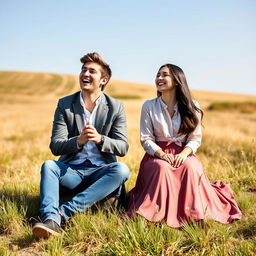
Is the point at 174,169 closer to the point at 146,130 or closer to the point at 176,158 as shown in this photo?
the point at 176,158

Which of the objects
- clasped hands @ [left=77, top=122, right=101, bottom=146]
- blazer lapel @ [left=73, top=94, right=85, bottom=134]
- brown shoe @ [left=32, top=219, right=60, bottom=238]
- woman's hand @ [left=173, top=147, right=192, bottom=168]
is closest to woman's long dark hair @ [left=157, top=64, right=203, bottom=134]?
woman's hand @ [left=173, top=147, right=192, bottom=168]

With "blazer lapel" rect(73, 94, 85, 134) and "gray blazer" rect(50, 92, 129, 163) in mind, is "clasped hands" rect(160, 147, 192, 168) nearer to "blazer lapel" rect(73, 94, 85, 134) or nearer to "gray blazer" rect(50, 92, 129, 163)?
"gray blazer" rect(50, 92, 129, 163)

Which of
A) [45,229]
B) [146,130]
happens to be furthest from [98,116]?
[45,229]

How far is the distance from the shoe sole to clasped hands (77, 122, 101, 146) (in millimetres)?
1011

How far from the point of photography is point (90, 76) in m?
4.12

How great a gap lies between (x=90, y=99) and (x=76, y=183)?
1.04 m

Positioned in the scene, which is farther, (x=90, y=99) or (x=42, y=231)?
(x=90, y=99)

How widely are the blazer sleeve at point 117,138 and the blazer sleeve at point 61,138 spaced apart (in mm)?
332

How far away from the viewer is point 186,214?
3521mm

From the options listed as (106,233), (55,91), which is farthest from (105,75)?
(55,91)

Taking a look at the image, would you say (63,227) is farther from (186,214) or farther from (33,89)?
(33,89)

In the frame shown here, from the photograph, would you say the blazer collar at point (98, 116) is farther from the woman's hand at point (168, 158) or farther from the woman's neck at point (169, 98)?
the woman's hand at point (168, 158)

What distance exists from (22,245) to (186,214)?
159 cm

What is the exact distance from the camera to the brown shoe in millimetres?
3088
